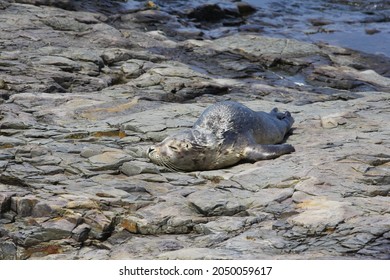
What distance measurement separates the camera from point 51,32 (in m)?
15.2

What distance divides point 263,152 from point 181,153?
3.13ft

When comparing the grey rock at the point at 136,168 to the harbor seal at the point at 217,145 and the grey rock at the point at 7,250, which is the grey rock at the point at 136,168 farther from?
the grey rock at the point at 7,250

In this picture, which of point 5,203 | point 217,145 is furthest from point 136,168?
point 5,203

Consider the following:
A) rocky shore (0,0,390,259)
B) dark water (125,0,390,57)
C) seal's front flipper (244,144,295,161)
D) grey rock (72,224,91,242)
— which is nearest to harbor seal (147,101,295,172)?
seal's front flipper (244,144,295,161)

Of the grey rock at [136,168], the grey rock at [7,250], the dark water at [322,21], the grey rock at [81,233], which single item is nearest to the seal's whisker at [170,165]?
the grey rock at [136,168]

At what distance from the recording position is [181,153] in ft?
29.1

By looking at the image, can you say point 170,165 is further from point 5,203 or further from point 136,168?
point 5,203

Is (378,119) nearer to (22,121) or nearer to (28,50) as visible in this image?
(22,121)

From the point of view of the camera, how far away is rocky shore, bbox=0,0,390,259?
6.97 m

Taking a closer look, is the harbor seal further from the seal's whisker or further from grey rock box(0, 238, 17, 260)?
grey rock box(0, 238, 17, 260)

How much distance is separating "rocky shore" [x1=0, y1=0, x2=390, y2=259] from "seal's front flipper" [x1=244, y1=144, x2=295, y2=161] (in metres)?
0.13

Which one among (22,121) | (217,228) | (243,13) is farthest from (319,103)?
(243,13)

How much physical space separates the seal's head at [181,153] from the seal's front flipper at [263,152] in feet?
1.61
